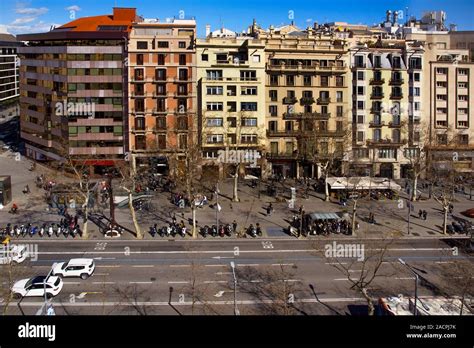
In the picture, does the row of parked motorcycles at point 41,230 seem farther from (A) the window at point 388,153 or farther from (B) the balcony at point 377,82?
(B) the balcony at point 377,82

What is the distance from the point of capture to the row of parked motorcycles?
17750 millimetres

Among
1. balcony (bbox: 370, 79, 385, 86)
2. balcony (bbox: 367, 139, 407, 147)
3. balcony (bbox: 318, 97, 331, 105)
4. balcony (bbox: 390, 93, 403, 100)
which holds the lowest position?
balcony (bbox: 367, 139, 407, 147)

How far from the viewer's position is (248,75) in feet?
91.6

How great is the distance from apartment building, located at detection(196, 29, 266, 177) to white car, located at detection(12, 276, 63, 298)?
51.3 feet

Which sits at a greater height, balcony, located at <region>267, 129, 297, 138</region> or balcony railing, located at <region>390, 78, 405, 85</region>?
balcony railing, located at <region>390, 78, 405, 85</region>

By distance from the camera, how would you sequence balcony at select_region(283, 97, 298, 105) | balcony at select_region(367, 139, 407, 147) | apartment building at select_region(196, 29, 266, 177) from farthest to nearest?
balcony at select_region(283, 97, 298, 105), balcony at select_region(367, 139, 407, 147), apartment building at select_region(196, 29, 266, 177)

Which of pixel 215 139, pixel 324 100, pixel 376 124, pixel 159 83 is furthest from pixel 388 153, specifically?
pixel 159 83

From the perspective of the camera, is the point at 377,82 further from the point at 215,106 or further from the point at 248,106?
the point at 215,106

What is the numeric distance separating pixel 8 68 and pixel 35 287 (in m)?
46.8

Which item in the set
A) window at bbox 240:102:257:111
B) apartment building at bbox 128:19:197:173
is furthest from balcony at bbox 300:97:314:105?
A: apartment building at bbox 128:19:197:173

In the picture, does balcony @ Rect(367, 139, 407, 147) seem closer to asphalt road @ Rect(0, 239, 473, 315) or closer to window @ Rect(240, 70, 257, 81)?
window @ Rect(240, 70, 257, 81)

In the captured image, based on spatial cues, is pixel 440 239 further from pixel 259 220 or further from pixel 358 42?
pixel 358 42

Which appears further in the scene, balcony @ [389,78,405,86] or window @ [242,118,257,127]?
balcony @ [389,78,405,86]

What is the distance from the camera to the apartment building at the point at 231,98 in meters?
27.5
